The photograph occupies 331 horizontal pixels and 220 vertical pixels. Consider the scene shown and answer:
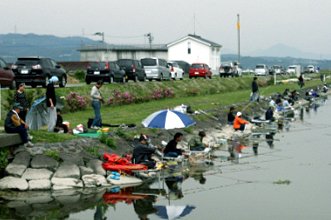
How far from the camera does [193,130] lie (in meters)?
29.4

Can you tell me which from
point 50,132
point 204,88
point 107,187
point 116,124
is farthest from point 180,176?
point 204,88

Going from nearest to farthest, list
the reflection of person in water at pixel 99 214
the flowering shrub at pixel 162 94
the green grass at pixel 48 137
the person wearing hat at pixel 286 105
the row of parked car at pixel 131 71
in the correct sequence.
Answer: the reflection of person in water at pixel 99 214 < the green grass at pixel 48 137 < the row of parked car at pixel 131 71 < the person wearing hat at pixel 286 105 < the flowering shrub at pixel 162 94

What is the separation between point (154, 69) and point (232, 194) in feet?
107

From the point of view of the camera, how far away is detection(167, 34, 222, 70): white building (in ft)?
306

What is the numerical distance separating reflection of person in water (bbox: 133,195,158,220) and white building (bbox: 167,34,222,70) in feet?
254

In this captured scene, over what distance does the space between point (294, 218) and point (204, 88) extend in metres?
40.6

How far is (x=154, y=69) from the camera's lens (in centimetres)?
4922

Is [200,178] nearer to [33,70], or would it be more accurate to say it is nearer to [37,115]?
[37,115]

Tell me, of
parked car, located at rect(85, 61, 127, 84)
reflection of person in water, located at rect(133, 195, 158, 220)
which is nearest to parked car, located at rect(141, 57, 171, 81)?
parked car, located at rect(85, 61, 127, 84)

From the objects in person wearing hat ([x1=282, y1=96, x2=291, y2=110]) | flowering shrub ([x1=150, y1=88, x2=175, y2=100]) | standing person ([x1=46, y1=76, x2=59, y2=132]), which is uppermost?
standing person ([x1=46, y1=76, x2=59, y2=132])

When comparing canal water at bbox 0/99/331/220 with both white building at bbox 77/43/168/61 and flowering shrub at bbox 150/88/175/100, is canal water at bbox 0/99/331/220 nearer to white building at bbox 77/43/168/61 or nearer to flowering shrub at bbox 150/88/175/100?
flowering shrub at bbox 150/88/175/100

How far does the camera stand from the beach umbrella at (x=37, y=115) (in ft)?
68.3

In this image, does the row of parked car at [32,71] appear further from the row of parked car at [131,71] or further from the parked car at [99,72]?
the row of parked car at [131,71]

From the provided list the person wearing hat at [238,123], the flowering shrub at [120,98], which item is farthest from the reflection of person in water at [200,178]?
the flowering shrub at [120,98]
